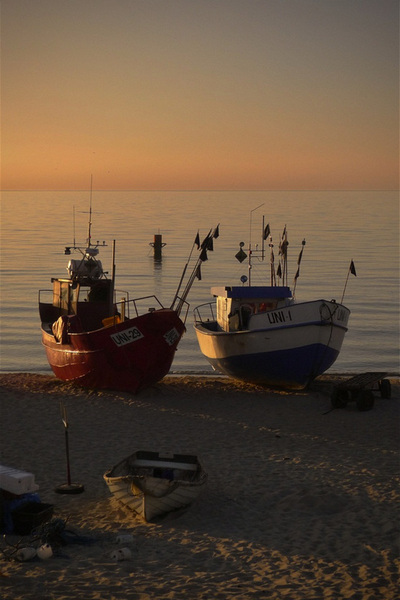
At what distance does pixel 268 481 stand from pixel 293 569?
4.03 metres

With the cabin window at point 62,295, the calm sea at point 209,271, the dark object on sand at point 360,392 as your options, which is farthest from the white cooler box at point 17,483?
the calm sea at point 209,271

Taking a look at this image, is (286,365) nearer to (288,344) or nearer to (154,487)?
(288,344)

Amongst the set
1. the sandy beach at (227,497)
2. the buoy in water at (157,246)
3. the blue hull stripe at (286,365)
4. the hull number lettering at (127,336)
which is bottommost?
the sandy beach at (227,497)

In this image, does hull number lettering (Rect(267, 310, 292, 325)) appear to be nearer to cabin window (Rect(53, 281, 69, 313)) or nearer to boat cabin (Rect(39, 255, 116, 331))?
boat cabin (Rect(39, 255, 116, 331))

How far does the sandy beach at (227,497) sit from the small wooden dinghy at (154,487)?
24 cm

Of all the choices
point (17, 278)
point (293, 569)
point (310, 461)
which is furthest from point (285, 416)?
point (17, 278)

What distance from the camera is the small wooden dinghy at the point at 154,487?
46.7 ft

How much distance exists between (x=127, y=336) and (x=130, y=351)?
18.1 inches

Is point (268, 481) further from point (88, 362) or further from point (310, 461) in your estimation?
point (88, 362)

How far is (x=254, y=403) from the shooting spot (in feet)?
80.1

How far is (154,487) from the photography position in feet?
46.4

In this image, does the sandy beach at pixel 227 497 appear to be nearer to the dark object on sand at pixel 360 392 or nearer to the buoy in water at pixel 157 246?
the dark object on sand at pixel 360 392

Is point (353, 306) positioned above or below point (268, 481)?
above

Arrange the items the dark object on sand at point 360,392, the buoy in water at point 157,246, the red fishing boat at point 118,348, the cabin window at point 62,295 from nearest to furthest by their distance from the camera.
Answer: the dark object on sand at point 360,392, the red fishing boat at point 118,348, the cabin window at point 62,295, the buoy in water at point 157,246
